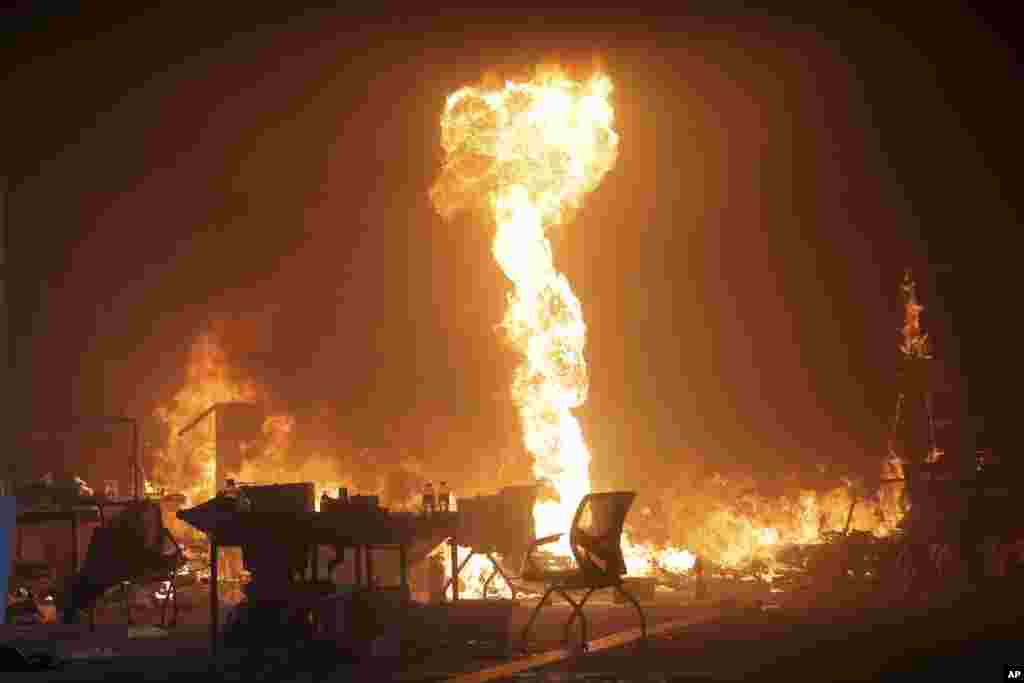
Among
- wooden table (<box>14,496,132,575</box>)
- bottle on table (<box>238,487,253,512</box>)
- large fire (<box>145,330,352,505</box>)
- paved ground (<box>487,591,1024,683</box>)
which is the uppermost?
large fire (<box>145,330,352,505</box>)

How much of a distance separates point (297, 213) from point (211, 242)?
1.49 m

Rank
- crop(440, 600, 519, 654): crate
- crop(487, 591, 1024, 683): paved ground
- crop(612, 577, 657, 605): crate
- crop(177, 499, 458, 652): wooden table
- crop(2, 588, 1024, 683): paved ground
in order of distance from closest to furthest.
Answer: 1. crop(487, 591, 1024, 683): paved ground
2. crop(2, 588, 1024, 683): paved ground
3. crop(440, 600, 519, 654): crate
4. crop(177, 499, 458, 652): wooden table
5. crop(612, 577, 657, 605): crate

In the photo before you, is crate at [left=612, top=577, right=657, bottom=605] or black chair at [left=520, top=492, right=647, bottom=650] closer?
black chair at [left=520, top=492, right=647, bottom=650]

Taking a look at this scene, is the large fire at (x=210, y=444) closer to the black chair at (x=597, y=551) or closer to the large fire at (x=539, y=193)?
the large fire at (x=539, y=193)

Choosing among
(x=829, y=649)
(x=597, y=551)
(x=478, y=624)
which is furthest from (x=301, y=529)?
(x=829, y=649)

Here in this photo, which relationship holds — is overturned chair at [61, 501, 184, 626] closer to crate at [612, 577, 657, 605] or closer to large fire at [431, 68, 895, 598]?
crate at [612, 577, 657, 605]

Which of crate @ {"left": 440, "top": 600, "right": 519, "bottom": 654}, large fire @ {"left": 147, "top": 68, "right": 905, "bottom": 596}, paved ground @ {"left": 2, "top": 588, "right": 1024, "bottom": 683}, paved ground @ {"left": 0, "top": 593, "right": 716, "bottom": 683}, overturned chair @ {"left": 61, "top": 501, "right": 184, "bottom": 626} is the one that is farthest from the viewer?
large fire @ {"left": 147, "top": 68, "right": 905, "bottom": 596}

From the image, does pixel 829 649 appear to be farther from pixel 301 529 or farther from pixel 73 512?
pixel 73 512

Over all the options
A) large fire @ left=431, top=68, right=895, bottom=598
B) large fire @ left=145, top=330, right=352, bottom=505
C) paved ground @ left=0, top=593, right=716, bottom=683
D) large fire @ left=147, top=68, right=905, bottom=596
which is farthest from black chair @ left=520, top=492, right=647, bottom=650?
large fire @ left=145, top=330, right=352, bottom=505

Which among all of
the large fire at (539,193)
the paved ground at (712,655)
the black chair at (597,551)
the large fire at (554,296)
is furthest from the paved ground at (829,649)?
the large fire at (539,193)

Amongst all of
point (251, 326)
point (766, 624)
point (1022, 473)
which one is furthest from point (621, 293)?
point (766, 624)

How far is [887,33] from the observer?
80.4 feet

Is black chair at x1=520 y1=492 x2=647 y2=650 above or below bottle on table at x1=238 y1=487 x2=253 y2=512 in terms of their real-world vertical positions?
below

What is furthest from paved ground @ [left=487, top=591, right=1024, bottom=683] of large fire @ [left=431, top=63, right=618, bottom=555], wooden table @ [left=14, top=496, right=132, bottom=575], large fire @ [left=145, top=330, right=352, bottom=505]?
large fire @ [left=145, top=330, right=352, bottom=505]
